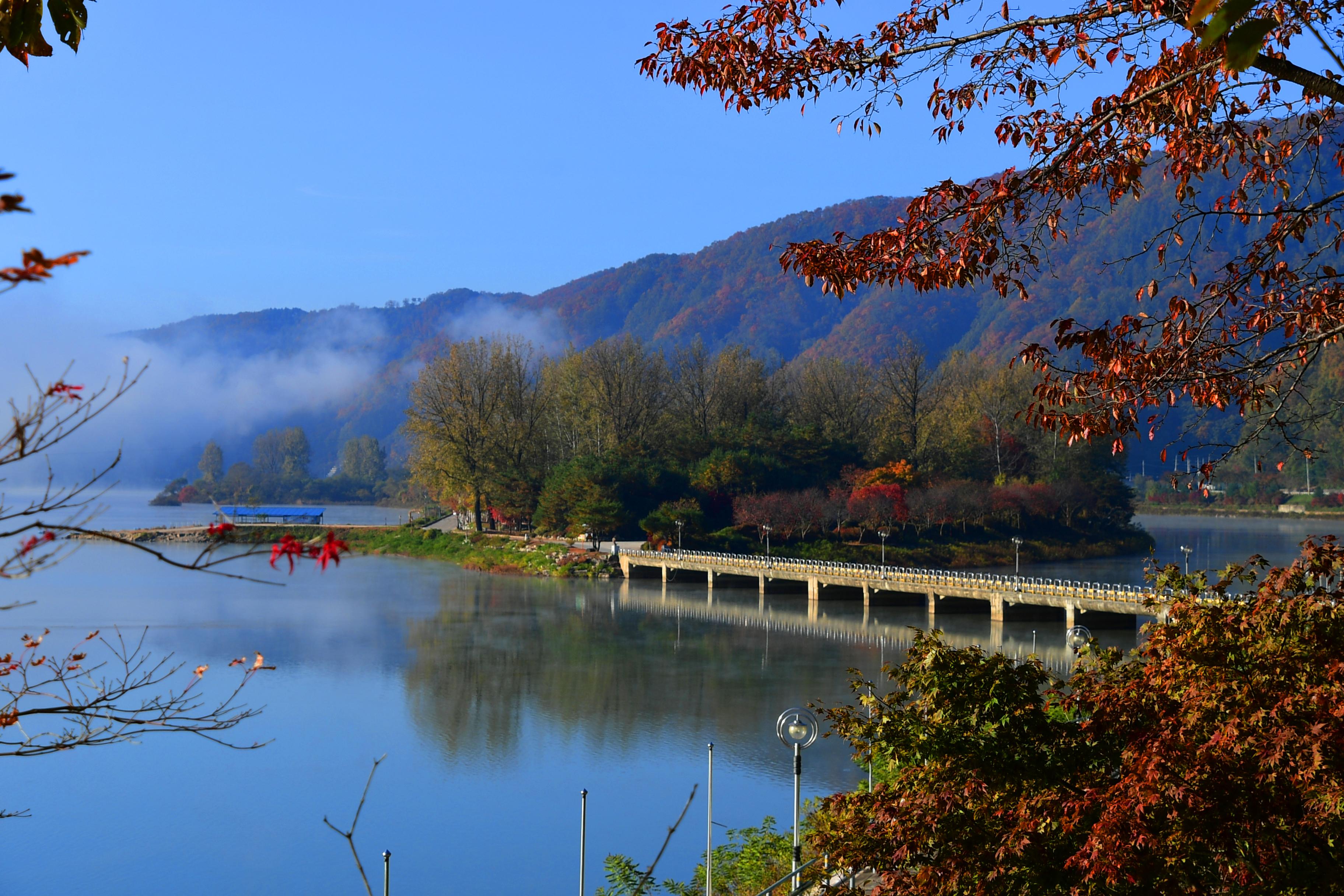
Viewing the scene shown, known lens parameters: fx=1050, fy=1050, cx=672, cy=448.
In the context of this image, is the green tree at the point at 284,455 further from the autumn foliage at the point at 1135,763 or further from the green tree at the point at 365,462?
the autumn foliage at the point at 1135,763

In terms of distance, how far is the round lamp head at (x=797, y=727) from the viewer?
1267 cm

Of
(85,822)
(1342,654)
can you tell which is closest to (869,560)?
(85,822)

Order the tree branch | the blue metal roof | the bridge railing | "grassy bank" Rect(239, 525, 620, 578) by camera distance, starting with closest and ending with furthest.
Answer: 1. the tree branch
2. the bridge railing
3. "grassy bank" Rect(239, 525, 620, 578)
4. the blue metal roof

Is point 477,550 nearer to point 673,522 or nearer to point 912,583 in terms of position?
point 673,522

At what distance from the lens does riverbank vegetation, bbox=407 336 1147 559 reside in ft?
204

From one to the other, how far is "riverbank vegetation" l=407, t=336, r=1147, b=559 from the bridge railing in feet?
15.0

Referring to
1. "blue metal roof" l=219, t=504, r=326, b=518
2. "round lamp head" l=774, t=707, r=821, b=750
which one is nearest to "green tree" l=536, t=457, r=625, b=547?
"blue metal roof" l=219, t=504, r=326, b=518

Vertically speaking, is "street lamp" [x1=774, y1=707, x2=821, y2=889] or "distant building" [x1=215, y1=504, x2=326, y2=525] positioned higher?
"street lamp" [x1=774, y1=707, x2=821, y2=889]

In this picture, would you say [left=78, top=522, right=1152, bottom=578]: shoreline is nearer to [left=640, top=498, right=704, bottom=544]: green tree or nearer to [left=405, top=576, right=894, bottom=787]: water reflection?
[left=640, top=498, right=704, bottom=544]: green tree

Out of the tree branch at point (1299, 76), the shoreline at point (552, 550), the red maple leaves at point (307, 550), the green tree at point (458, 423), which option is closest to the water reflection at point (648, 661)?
the shoreline at point (552, 550)

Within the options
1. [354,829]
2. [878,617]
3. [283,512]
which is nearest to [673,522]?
[878,617]

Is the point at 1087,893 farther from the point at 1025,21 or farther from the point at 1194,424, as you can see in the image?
the point at 1025,21

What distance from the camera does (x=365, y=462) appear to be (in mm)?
170000

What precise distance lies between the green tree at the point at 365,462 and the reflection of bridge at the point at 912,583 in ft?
387
